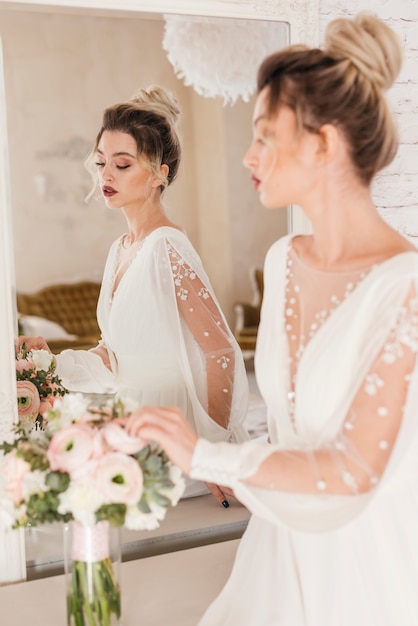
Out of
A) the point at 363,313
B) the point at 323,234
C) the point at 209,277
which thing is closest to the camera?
the point at 363,313

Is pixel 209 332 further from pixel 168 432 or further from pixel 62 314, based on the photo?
pixel 168 432

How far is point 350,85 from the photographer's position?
1269mm

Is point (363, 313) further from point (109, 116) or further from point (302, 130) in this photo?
point (109, 116)

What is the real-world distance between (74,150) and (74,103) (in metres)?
0.11

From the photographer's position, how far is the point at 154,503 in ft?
4.21

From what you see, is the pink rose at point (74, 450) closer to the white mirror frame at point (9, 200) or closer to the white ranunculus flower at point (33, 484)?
the white ranunculus flower at point (33, 484)

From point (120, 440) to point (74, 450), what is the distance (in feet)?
0.26

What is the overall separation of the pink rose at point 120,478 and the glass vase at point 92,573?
0.47 ft

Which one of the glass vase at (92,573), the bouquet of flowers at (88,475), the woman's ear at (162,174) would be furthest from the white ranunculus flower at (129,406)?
the woman's ear at (162,174)

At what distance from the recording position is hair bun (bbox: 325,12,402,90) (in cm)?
129

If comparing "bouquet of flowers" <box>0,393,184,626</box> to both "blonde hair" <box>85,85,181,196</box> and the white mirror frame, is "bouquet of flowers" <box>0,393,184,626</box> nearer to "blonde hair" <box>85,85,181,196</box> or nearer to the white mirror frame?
the white mirror frame

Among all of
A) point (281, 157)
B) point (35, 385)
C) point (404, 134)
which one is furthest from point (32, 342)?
point (404, 134)

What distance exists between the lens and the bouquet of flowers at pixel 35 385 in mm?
1772

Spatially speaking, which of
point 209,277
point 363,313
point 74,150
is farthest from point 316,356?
point 74,150
